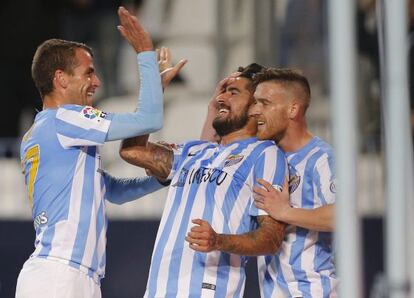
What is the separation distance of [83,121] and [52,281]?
672 millimetres

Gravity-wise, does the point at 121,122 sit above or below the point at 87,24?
below

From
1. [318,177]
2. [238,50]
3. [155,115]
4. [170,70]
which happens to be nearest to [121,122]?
[155,115]

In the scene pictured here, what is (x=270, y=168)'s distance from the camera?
4.90 meters

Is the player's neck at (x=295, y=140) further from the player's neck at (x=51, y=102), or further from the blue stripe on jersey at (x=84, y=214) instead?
the player's neck at (x=51, y=102)

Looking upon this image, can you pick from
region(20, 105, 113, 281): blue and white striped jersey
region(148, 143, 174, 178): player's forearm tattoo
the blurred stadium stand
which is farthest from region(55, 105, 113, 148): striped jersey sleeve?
the blurred stadium stand

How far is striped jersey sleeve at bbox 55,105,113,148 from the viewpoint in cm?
482

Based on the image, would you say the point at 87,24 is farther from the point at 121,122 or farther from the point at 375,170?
the point at 121,122

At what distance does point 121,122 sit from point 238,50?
161 inches

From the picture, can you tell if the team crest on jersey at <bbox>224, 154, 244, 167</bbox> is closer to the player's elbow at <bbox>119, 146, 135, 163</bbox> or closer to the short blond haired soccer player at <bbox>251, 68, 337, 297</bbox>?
the short blond haired soccer player at <bbox>251, 68, 337, 297</bbox>

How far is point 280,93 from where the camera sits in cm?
509

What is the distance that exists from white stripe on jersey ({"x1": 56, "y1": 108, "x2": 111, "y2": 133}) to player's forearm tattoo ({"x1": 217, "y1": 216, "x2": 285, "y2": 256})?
694 mm

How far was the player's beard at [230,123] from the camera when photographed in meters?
5.05

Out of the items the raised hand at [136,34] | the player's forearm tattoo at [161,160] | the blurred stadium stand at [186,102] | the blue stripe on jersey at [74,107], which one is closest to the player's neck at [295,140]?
the player's forearm tattoo at [161,160]

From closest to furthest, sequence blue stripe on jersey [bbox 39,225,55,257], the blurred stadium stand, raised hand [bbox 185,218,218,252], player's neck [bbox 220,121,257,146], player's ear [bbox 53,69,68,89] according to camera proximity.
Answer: raised hand [bbox 185,218,218,252] → blue stripe on jersey [bbox 39,225,55,257] → player's ear [bbox 53,69,68,89] → player's neck [bbox 220,121,257,146] → the blurred stadium stand
